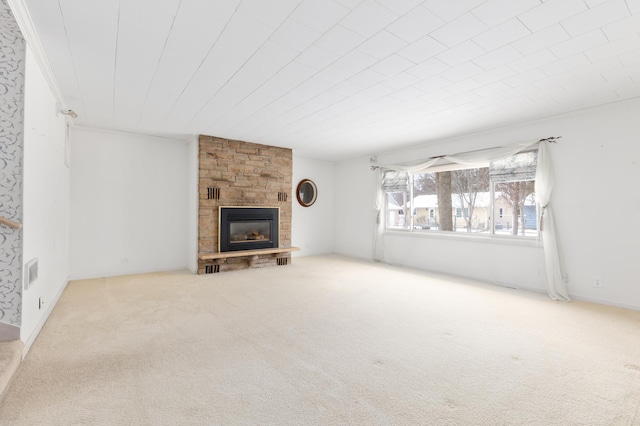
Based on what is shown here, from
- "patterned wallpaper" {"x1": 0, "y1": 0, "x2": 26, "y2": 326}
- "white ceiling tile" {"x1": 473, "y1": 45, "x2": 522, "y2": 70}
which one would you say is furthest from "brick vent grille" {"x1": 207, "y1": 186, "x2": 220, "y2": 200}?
"white ceiling tile" {"x1": 473, "y1": 45, "x2": 522, "y2": 70}

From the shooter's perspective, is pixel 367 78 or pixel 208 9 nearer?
pixel 208 9

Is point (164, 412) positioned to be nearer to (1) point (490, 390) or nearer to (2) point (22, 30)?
(1) point (490, 390)

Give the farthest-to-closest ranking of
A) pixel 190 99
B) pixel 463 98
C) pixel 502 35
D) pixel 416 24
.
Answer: pixel 190 99
pixel 463 98
pixel 502 35
pixel 416 24

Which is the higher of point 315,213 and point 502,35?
point 502,35

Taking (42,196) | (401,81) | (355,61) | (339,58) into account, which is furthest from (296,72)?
(42,196)

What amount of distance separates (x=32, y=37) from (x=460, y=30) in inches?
131

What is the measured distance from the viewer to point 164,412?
1.67 metres

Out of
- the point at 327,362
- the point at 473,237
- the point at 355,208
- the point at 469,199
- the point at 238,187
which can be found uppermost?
the point at 238,187

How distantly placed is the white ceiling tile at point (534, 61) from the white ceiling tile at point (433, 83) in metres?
0.57

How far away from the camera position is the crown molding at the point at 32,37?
1.95m

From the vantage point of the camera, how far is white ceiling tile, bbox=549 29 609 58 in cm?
221

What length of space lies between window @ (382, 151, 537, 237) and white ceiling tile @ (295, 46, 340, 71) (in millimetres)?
3512

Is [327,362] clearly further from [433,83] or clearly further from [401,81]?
[433,83]

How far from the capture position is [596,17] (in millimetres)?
2008
